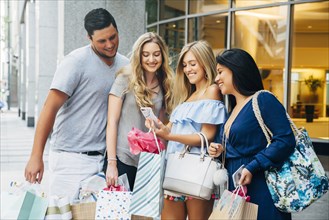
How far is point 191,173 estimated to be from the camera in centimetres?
303

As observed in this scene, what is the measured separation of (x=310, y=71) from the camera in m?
13.1

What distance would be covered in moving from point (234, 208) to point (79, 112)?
1.28 metres

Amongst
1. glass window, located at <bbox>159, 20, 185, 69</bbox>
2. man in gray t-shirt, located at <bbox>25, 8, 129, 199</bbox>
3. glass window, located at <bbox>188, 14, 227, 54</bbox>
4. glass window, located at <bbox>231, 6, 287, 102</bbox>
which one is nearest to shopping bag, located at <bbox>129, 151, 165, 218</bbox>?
man in gray t-shirt, located at <bbox>25, 8, 129, 199</bbox>

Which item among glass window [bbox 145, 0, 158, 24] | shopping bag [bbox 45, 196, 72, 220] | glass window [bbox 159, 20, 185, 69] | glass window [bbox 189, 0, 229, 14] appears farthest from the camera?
glass window [bbox 145, 0, 158, 24]

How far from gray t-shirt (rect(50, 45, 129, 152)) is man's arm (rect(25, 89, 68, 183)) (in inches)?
3.7

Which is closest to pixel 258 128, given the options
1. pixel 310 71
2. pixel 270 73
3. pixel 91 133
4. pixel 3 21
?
pixel 91 133

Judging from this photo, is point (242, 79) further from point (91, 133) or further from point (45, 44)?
point (45, 44)

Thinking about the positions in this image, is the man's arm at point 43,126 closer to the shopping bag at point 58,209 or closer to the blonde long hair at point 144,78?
the shopping bag at point 58,209

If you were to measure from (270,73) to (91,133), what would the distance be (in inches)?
353

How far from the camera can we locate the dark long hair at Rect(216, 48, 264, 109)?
288 cm

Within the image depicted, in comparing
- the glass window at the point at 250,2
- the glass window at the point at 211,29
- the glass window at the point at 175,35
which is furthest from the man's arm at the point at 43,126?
the glass window at the point at 175,35

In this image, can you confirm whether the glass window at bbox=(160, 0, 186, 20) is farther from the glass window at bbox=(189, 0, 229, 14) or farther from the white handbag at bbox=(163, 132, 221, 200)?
the white handbag at bbox=(163, 132, 221, 200)

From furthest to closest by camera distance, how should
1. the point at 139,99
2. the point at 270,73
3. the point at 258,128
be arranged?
the point at 270,73 → the point at 139,99 → the point at 258,128

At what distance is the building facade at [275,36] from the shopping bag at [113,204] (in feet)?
26.4
